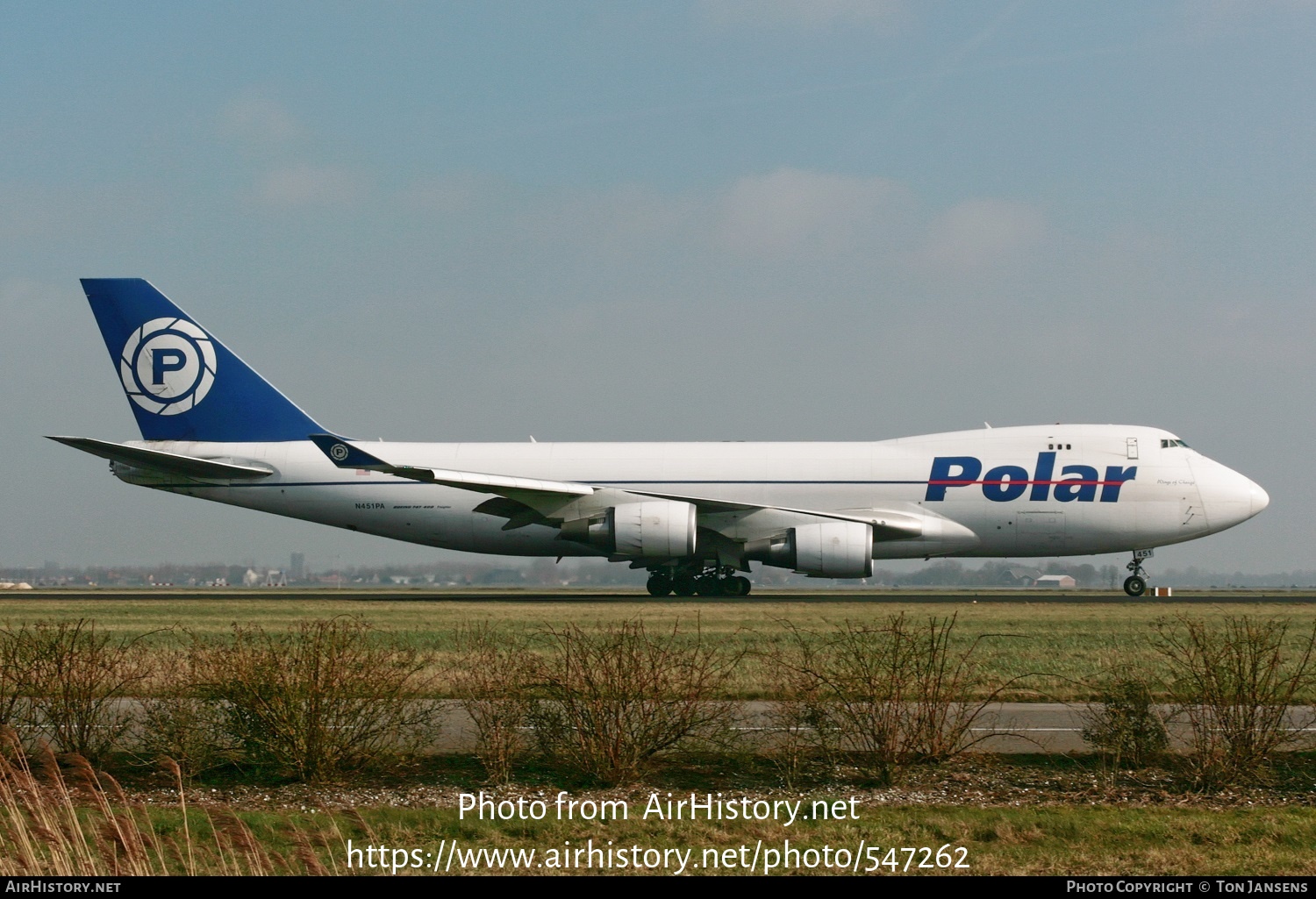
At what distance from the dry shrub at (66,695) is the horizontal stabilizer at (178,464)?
2613cm

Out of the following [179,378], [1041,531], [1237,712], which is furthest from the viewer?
[179,378]

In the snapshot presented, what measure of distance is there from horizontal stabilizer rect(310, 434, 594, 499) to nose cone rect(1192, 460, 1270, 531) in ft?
58.5

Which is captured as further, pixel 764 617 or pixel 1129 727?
pixel 764 617

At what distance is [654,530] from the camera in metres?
34.3

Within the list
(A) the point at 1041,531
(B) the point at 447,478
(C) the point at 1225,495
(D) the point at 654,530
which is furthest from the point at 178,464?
(C) the point at 1225,495

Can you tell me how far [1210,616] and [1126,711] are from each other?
18.3 meters

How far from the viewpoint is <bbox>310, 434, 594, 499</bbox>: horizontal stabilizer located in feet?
108

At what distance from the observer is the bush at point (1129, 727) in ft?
32.6

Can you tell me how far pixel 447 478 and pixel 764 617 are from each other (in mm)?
10801

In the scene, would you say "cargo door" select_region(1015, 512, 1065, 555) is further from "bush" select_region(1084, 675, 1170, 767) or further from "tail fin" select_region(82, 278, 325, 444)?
"bush" select_region(1084, 675, 1170, 767)

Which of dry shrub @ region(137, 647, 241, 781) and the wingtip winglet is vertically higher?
the wingtip winglet

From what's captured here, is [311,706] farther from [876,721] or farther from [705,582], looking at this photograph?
[705,582]

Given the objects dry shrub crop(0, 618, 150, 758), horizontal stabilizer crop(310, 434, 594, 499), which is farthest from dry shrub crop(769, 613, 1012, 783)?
horizontal stabilizer crop(310, 434, 594, 499)

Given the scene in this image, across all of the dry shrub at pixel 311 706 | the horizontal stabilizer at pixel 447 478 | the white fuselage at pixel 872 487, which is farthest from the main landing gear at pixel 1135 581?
the dry shrub at pixel 311 706
